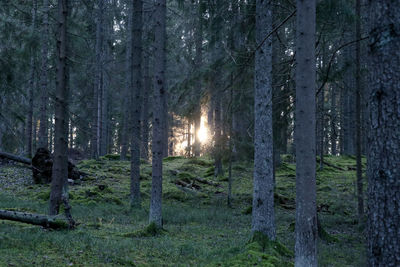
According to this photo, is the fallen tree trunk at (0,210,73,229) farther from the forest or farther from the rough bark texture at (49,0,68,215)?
the rough bark texture at (49,0,68,215)

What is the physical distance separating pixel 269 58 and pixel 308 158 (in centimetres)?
404

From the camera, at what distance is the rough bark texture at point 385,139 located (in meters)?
3.85

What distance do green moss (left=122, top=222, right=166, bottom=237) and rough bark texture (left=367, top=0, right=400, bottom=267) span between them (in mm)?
6815

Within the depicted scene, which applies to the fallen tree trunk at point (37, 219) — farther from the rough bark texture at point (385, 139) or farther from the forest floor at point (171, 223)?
the rough bark texture at point (385, 139)

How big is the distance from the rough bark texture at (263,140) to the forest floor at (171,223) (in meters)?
0.69

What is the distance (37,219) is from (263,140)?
5.49m

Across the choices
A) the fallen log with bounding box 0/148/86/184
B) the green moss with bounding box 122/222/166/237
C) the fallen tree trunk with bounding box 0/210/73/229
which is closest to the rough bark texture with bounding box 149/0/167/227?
the green moss with bounding box 122/222/166/237

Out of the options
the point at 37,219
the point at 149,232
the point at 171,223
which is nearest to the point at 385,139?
the point at 37,219

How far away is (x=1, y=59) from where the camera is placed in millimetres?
12156

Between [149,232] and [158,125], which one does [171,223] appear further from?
[158,125]

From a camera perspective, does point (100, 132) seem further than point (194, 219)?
Yes

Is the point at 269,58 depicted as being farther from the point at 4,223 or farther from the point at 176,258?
the point at 4,223

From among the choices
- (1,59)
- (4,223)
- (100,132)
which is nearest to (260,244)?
(4,223)

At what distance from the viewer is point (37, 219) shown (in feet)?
26.3
